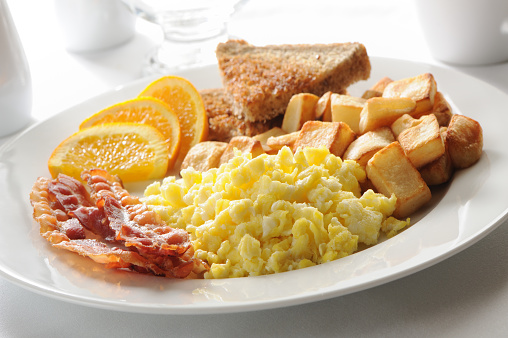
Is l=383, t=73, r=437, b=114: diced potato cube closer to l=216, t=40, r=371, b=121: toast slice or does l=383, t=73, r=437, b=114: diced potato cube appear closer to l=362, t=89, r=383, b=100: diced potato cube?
l=362, t=89, r=383, b=100: diced potato cube

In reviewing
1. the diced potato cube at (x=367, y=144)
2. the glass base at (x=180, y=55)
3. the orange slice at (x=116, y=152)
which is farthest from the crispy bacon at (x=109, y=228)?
the glass base at (x=180, y=55)

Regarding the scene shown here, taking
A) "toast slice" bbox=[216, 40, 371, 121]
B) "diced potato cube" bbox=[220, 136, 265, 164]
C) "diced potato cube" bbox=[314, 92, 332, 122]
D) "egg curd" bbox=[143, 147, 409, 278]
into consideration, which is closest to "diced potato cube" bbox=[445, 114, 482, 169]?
"egg curd" bbox=[143, 147, 409, 278]

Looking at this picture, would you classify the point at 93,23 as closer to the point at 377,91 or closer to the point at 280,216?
the point at 377,91

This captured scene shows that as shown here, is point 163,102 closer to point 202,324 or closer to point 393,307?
point 202,324

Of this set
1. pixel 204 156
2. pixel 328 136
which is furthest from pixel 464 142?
pixel 204 156

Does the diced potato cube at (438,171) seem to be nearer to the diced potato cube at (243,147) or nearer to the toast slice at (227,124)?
the diced potato cube at (243,147)
